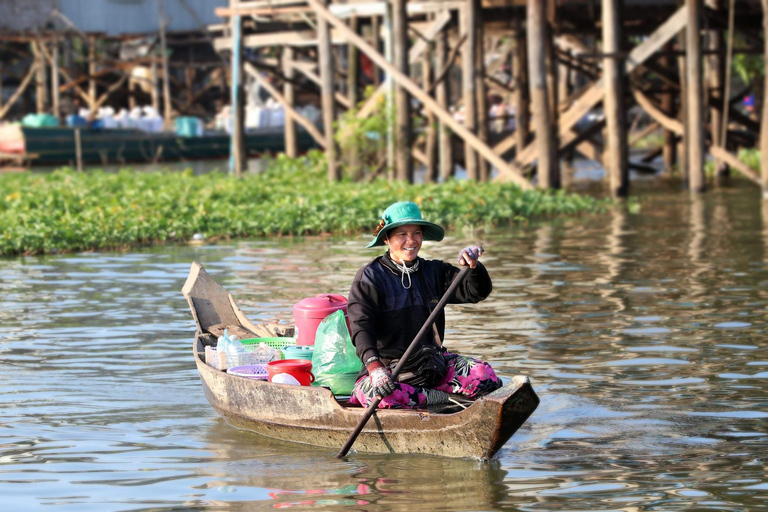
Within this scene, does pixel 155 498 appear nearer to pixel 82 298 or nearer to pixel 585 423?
pixel 585 423

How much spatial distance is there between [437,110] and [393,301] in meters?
10.4

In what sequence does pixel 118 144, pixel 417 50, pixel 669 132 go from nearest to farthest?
pixel 417 50 < pixel 669 132 < pixel 118 144

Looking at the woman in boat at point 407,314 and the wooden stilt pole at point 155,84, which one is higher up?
the wooden stilt pole at point 155,84

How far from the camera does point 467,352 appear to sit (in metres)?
7.55

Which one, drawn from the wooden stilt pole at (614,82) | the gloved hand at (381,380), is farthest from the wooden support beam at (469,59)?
the gloved hand at (381,380)

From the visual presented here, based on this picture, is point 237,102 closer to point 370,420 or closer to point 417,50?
point 417,50

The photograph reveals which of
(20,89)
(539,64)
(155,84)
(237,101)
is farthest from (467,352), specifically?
(20,89)

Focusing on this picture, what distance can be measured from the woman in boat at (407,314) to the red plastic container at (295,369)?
49 centimetres

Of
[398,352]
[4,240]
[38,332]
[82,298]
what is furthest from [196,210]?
[398,352]

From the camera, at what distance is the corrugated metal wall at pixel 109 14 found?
30.3 m

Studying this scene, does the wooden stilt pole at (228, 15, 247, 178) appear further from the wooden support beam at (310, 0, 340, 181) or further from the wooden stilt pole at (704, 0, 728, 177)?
the wooden stilt pole at (704, 0, 728, 177)

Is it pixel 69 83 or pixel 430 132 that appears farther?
pixel 69 83

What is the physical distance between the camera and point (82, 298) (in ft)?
31.8

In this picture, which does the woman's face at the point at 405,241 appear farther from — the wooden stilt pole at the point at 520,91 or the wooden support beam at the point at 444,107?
the wooden stilt pole at the point at 520,91
